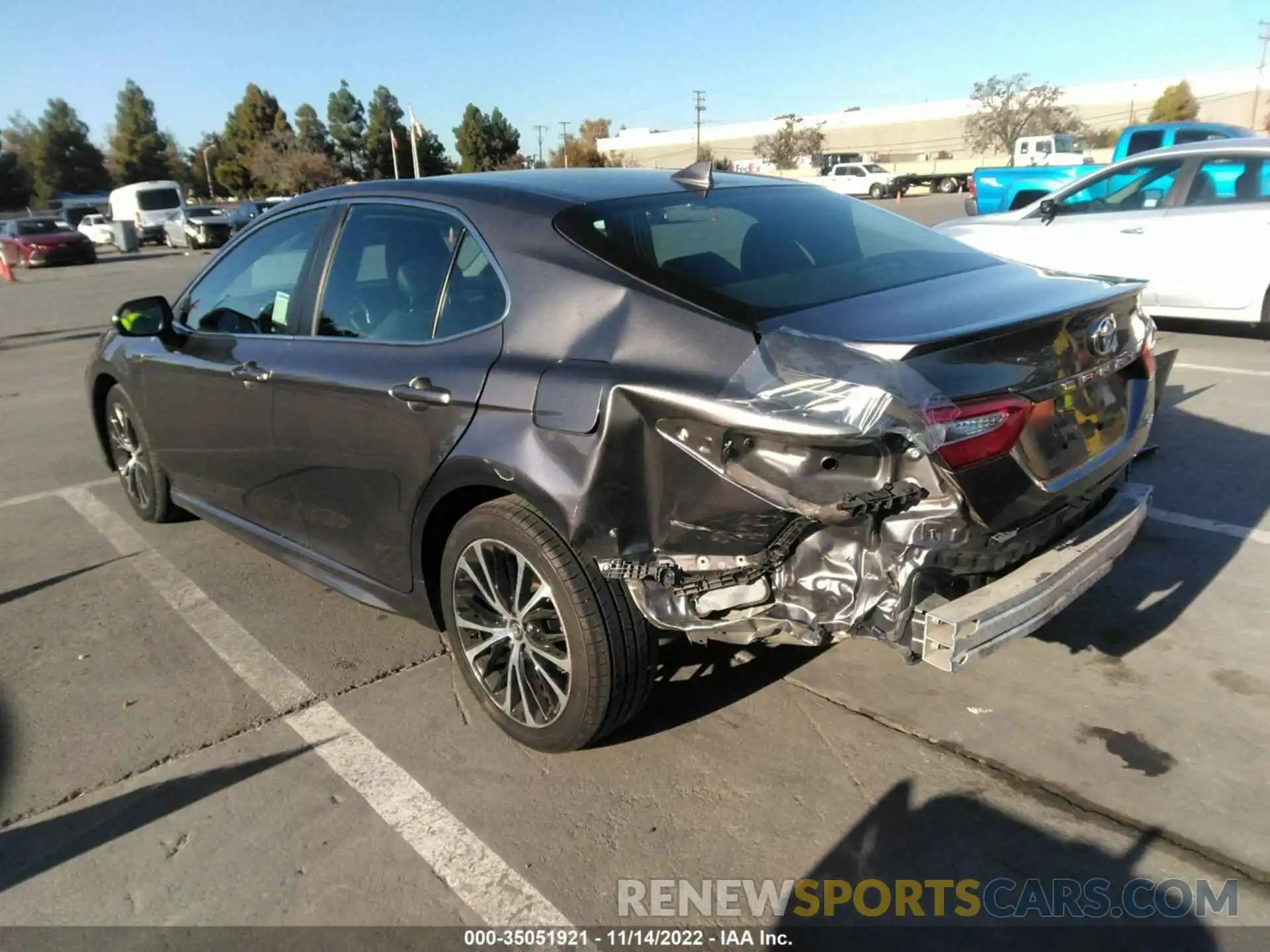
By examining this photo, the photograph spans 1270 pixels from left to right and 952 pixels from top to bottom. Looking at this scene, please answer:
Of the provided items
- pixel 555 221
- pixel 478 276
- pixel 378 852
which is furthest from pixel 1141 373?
pixel 378 852

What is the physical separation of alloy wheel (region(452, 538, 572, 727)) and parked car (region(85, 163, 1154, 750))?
11mm

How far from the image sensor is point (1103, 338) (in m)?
Answer: 2.86

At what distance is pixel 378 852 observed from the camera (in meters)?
2.67

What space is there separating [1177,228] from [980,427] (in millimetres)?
7304

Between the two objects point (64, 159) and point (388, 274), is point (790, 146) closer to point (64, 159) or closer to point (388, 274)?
point (64, 159)

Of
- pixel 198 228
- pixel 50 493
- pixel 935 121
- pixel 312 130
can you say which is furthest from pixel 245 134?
pixel 50 493

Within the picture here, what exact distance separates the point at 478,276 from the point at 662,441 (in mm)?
999

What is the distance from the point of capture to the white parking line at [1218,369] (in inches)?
288

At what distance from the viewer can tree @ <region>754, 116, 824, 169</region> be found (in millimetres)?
76250

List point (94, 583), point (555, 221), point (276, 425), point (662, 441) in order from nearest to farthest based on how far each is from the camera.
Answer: point (662, 441) < point (555, 221) < point (276, 425) < point (94, 583)

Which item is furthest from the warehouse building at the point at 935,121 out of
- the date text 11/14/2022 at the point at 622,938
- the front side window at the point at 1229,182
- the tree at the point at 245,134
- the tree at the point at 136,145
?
the date text 11/14/2022 at the point at 622,938

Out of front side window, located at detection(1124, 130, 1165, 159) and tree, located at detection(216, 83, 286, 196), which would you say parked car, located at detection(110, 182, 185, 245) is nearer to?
front side window, located at detection(1124, 130, 1165, 159)

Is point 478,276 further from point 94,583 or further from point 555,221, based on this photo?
point 94,583

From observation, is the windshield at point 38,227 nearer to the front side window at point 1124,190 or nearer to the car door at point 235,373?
the car door at point 235,373
